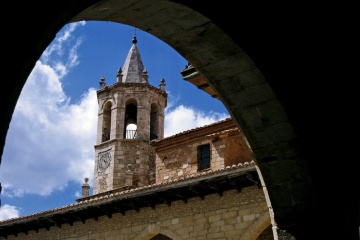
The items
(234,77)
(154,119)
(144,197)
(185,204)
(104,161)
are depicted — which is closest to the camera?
(234,77)

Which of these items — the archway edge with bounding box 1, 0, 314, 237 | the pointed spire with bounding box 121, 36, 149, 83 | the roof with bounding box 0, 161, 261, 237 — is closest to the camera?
the archway edge with bounding box 1, 0, 314, 237

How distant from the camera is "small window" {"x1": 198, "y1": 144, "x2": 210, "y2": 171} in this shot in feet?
67.3

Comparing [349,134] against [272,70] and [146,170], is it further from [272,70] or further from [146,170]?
[146,170]

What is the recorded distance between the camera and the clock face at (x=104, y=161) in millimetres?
30291

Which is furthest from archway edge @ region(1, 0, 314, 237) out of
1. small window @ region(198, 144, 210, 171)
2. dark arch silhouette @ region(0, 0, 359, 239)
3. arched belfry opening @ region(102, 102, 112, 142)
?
arched belfry opening @ region(102, 102, 112, 142)

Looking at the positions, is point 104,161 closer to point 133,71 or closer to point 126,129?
point 126,129

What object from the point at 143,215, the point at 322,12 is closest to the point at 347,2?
the point at 322,12

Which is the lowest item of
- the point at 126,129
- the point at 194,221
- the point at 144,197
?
the point at 194,221

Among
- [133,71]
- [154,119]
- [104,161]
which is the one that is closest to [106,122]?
[104,161]

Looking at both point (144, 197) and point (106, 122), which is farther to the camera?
point (106, 122)

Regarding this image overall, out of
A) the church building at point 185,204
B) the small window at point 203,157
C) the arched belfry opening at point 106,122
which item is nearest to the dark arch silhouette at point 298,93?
the church building at point 185,204

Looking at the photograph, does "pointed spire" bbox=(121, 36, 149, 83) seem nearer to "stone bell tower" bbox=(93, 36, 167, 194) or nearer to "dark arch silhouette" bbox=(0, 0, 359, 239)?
"stone bell tower" bbox=(93, 36, 167, 194)

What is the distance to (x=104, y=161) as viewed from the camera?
1203 inches

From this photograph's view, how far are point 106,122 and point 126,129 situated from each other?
4.93ft
